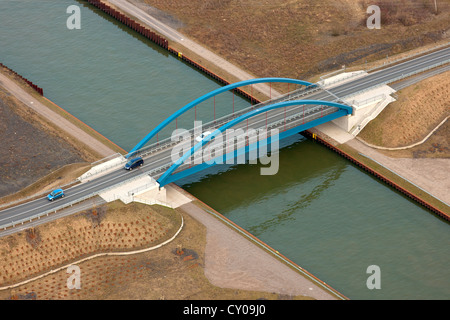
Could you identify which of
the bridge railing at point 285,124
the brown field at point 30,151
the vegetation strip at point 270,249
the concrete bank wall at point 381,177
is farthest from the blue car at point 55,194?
the concrete bank wall at point 381,177

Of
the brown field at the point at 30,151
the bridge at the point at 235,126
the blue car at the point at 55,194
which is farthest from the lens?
the brown field at the point at 30,151

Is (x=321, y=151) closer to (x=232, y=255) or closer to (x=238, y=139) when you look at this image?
(x=238, y=139)

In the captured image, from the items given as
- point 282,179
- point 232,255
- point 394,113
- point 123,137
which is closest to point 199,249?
point 232,255

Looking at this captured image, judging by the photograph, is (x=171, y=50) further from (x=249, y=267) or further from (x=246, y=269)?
(x=246, y=269)

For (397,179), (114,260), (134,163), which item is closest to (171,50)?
(134,163)

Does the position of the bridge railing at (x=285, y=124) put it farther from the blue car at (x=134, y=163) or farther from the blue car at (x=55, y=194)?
the blue car at (x=55, y=194)

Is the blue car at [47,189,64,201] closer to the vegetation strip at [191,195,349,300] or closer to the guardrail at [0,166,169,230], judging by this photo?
the guardrail at [0,166,169,230]

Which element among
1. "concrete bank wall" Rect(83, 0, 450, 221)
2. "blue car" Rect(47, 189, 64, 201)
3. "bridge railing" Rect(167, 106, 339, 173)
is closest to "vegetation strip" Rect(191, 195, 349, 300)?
"bridge railing" Rect(167, 106, 339, 173)
